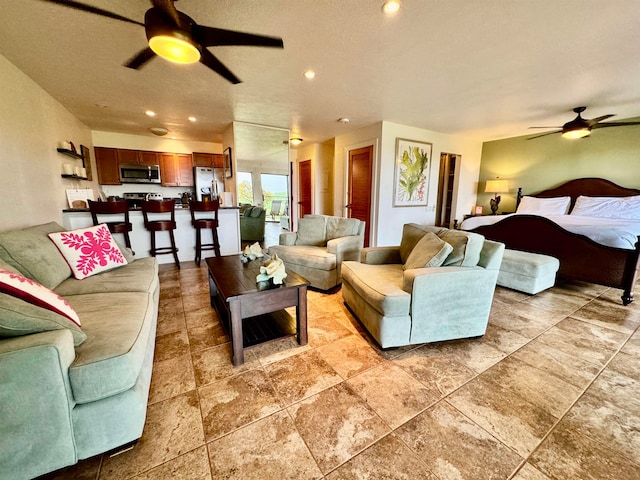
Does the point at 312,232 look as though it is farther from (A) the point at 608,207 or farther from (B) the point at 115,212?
(A) the point at 608,207

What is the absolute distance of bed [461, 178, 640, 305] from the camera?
2.71 m

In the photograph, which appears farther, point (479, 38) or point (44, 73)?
point (44, 73)

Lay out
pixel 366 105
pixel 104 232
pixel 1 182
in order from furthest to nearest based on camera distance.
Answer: pixel 366 105
pixel 104 232
pixel 1 182

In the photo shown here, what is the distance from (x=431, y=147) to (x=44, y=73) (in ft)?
18.9

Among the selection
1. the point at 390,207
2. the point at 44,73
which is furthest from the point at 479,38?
the point at 44,73

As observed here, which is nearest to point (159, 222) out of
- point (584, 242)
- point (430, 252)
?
point (430, 252)

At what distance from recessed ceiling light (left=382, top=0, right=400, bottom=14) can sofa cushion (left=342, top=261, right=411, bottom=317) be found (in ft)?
6.37

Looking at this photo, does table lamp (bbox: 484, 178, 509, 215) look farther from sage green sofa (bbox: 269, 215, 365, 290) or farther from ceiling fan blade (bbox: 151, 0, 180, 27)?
ceiling fan blade (bbox: 151, 0, 180, 27)

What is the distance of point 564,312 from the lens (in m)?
2.55

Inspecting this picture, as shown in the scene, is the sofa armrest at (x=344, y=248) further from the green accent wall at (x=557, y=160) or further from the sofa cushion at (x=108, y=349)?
the green accent wall at (x=557, y=160)

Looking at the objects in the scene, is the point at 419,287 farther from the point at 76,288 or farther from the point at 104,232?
the point at 104,232

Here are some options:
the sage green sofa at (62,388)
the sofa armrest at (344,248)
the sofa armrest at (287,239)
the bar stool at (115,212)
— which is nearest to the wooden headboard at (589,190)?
the sofa armrest at (344,248)

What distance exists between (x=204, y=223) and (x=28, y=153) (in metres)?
1.98

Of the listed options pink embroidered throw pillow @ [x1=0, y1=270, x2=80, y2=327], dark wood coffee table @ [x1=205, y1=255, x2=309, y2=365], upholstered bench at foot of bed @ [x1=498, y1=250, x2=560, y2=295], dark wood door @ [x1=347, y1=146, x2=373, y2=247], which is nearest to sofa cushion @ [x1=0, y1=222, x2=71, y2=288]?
pink embroidered throw pillow @ [x1=0, y1=270, x2=80, y2=327]
